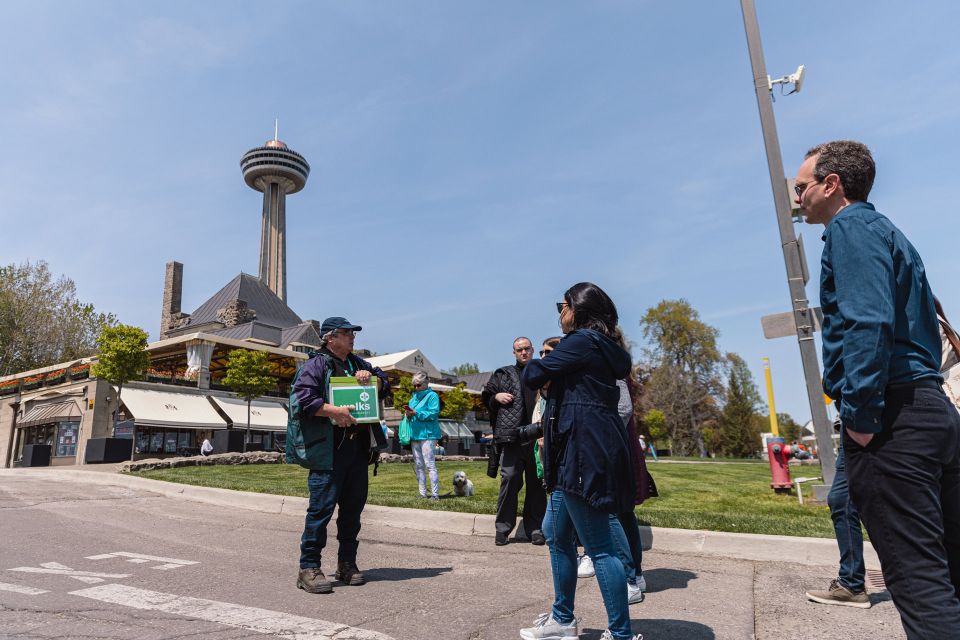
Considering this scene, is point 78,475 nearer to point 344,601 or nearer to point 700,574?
point 344,601

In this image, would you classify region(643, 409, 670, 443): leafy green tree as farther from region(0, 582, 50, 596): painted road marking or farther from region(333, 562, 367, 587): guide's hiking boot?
region(0, 582, 50, 596): painted road marking

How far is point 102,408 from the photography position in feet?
90.7

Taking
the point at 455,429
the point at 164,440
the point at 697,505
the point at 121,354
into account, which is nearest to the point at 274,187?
the point at 455,429

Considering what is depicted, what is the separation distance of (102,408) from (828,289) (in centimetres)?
3180

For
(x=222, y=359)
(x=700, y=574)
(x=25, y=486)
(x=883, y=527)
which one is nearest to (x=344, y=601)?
(x=700, y=574)

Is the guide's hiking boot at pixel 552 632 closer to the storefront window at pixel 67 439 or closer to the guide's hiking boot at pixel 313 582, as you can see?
the guide's hiking boot at pixel 313 582

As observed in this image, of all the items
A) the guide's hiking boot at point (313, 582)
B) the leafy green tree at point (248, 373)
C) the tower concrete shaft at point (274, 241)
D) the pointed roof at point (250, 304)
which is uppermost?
the tower concrete shaft at point (274, 241)

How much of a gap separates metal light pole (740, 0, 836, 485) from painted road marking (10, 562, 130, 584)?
7125mm

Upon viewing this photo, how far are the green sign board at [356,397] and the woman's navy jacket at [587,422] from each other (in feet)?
5.65

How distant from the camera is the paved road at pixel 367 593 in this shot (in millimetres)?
3061

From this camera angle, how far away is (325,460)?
413cm

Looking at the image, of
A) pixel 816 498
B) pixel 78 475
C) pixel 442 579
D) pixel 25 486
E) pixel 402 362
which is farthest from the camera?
pixel 402 362

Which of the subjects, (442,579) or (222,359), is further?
(222,359)

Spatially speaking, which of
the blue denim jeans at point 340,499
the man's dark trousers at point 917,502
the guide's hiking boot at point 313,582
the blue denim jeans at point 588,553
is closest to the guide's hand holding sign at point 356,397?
the blue denim jeans at point 340,499
